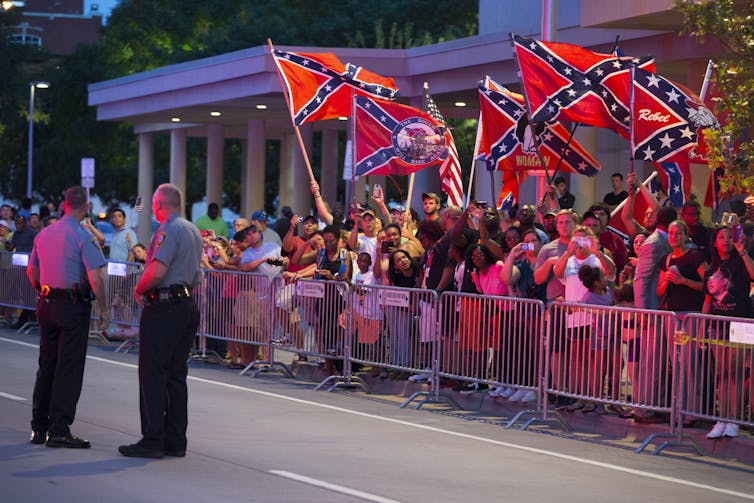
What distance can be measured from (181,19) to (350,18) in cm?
1538

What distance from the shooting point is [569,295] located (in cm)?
1477

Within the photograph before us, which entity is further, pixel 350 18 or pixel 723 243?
pixel 350 18

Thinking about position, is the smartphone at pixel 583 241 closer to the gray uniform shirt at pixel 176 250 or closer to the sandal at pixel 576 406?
the sandal at pixel 576 406

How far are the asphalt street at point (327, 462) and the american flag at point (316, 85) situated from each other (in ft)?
19.9

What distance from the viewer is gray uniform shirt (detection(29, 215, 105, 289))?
38.9 feet

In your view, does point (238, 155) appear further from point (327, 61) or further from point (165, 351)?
point (165, 351)

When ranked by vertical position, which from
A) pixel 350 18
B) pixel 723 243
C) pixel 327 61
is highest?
pixel 350 18

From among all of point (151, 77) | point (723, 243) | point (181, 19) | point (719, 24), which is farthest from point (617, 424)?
point (181, 19)

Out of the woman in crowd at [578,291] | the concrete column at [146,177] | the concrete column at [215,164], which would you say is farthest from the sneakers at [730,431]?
the concrete column at [146,177]

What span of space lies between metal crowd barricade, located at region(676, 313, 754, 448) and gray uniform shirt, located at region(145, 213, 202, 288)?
14.4ft

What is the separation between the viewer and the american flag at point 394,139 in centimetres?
2030

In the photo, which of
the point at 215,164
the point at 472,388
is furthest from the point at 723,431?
the point at 215,164

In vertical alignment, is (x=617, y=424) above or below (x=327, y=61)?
below

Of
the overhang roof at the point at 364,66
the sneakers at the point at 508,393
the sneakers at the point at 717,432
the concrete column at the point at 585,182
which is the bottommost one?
the sneakers at the point at 508,393
